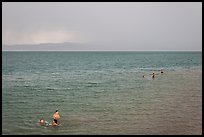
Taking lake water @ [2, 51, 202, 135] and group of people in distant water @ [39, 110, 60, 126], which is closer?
lake water @ [2, 51, 202, 135]

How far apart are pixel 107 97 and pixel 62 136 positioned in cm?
1614

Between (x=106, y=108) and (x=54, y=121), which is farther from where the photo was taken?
(x=106, y=108)

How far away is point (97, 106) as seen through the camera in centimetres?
3100

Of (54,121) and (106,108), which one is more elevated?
(106,108)

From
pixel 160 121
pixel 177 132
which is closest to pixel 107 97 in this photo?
pixel 160 121

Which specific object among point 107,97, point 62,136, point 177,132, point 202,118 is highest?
point 107,97

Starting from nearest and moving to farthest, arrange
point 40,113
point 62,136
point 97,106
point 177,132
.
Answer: point 62,136, point 177,132, point 40,113, point 97,106

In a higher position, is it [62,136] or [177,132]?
[177,132]

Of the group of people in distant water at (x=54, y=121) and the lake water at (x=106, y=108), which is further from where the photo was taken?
the group of people in distant water at (x=54, y=121)

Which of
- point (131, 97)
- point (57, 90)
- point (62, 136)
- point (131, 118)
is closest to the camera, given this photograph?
point (62, 136)

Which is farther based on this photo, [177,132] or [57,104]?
[57,104]

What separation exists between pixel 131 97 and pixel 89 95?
604 cm

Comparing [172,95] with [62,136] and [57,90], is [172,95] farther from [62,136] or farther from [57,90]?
[62,136]

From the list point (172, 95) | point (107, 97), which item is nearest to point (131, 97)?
point (107, 97)
